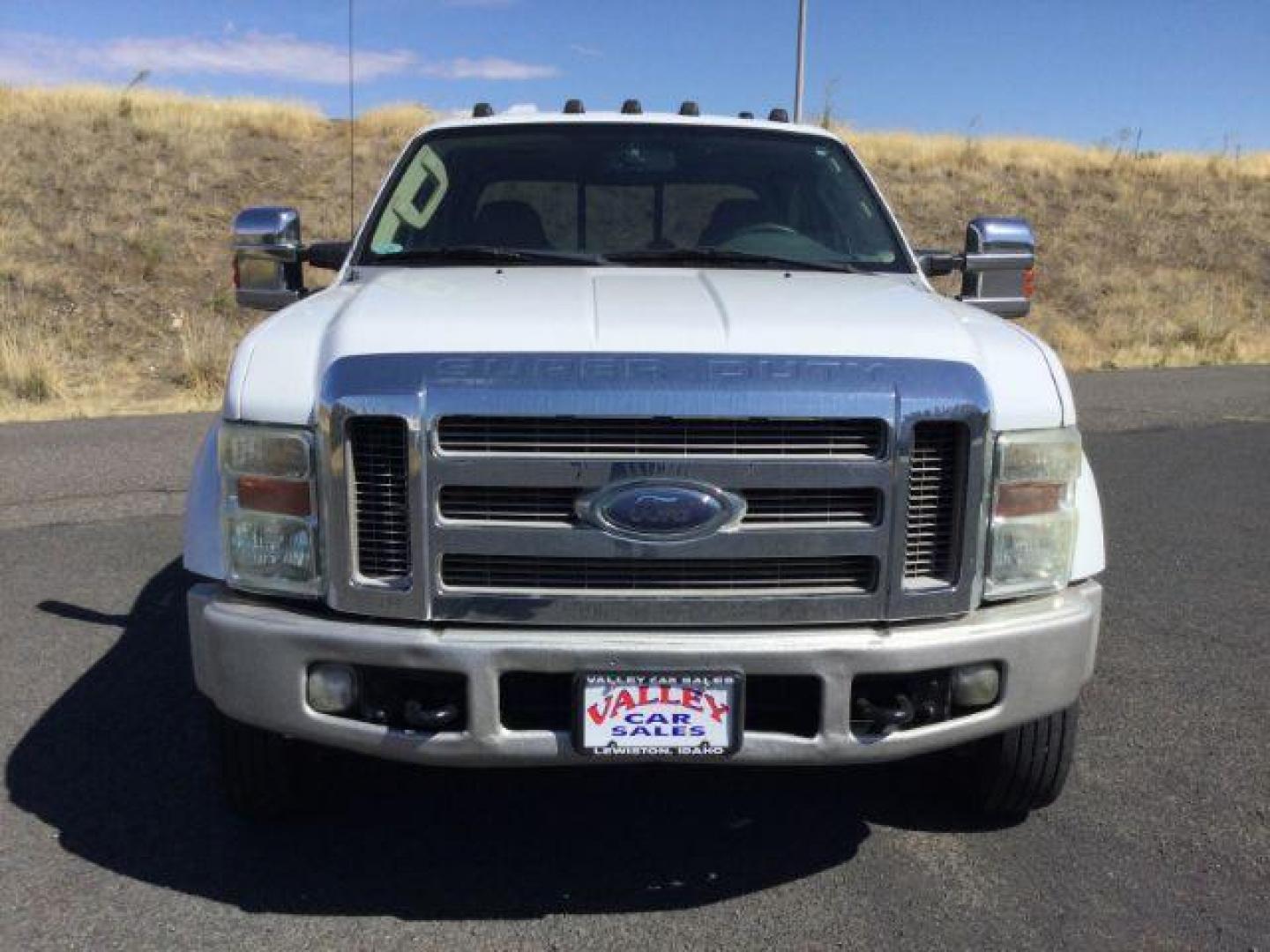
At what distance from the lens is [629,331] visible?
2.83 metres

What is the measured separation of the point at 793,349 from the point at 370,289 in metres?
1.27

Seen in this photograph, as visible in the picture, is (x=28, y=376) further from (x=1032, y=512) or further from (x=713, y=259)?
(x=1032, y=512)

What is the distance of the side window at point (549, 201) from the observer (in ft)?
13.6

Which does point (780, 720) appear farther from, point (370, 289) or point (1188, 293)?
point (1188, 293)

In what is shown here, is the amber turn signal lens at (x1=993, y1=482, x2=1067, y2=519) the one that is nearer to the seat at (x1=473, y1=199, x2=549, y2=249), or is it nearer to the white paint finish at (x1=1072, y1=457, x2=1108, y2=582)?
the white paint finish at (x1=1072, y1=457, x2=1108, y2=582)

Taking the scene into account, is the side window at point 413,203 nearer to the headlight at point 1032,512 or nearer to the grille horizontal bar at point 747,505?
the grille horizontal bar at point 747,505

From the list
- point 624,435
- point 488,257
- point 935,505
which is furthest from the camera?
point 488,257

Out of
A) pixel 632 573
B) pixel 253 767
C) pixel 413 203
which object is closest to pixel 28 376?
pixel 413 203

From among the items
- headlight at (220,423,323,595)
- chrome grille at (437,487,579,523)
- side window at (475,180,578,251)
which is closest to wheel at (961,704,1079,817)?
chrome grille at (437,487,579,523)

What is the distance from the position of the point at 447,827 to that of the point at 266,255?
203 cm

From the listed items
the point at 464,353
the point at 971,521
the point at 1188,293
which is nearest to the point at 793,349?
the point at 971,521

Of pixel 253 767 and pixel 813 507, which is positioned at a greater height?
pixel 813 507

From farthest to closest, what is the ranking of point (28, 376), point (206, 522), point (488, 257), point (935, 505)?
point (28, 376) < point (488, 257) < point (206, 522) < point (935, 505)

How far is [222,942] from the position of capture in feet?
9.27
